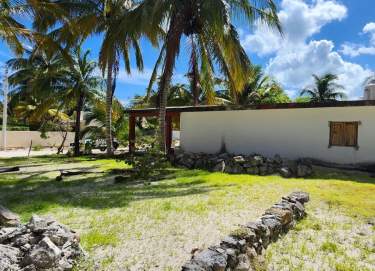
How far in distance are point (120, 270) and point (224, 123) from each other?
11660mm

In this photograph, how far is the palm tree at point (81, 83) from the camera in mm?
19844

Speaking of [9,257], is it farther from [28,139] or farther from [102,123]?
[28,139]

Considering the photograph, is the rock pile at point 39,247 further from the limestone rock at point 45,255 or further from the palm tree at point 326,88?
the palm tree at point 326,88

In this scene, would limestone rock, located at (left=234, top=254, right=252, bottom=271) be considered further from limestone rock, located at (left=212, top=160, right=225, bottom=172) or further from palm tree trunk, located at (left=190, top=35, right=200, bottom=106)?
palm tree trunk, located at (left=190, top=35, right=200, bottom=106)

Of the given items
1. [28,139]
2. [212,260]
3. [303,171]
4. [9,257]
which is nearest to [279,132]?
[303,171]

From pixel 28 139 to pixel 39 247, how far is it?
1065 inches

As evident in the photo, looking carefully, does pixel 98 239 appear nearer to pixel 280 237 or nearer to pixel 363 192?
pixel 280 237

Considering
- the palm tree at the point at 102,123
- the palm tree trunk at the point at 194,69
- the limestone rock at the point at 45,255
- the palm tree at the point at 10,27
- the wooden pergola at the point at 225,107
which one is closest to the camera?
the limestone rock at the point at 45,255

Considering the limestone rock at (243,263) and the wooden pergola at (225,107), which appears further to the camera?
the wooden pergola at (225,107)

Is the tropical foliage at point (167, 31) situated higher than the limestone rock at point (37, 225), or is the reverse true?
the tropical foliage at point (167, 31)

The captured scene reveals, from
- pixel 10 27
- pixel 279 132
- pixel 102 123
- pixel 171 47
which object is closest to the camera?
pixel 10 27

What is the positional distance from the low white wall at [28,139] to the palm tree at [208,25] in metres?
17.2

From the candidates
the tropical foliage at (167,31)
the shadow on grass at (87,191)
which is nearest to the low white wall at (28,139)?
the tropical foliage at (167,31)

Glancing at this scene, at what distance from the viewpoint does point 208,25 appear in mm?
12453
